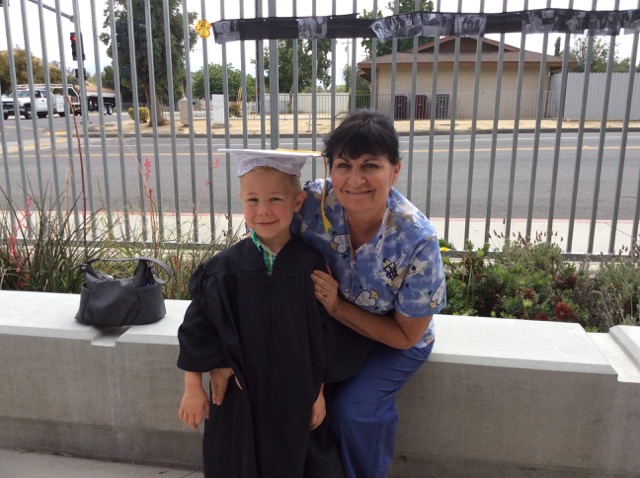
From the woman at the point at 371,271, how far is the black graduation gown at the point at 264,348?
0.09 meters

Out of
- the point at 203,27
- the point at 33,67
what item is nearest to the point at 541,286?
the point at 203,27

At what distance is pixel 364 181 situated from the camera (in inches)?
76.0

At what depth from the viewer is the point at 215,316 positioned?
1929mm

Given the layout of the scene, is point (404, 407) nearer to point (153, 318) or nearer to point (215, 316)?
point (215, 316)

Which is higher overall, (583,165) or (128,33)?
(128,33)

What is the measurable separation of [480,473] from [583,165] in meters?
10.3

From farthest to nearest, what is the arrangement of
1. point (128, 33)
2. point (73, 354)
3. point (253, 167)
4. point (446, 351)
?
point (128, 33)
point (73, 354)
point (446, 351)
point (253, 167)

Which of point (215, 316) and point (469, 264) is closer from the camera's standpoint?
point (215, 316)

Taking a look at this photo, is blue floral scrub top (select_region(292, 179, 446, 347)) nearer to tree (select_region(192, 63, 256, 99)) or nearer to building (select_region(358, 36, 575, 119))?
building (select_region(358, 36, 575, 119))

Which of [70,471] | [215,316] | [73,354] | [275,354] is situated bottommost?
[70,471]

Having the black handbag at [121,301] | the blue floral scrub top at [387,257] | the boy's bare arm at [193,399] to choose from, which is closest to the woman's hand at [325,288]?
the blue floral scrub top at [387,257]

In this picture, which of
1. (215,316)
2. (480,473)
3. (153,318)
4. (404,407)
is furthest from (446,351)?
(153,318)

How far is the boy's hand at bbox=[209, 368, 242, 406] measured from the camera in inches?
79.4

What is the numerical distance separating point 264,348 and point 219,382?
8.8 inches
